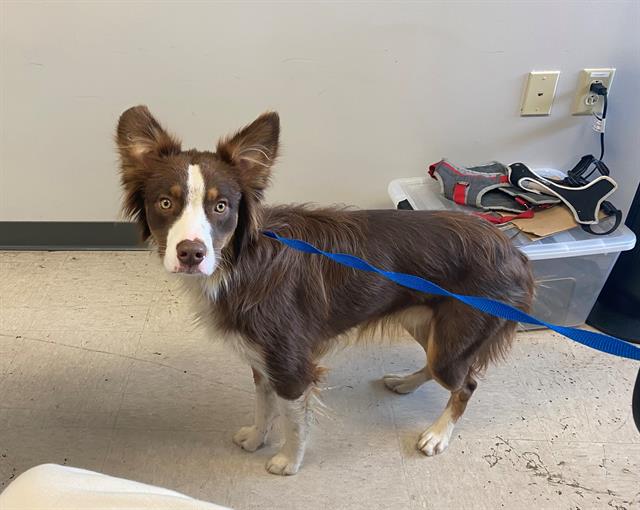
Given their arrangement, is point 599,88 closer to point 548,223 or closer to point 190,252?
point 548,223

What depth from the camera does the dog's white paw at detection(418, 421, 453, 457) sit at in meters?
1.58

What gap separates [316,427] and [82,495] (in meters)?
1.02

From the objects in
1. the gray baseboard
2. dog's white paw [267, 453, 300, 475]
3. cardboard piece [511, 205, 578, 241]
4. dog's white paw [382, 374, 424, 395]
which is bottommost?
dog's white paw [267, 453, 300, 475]

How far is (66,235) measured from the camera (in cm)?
230

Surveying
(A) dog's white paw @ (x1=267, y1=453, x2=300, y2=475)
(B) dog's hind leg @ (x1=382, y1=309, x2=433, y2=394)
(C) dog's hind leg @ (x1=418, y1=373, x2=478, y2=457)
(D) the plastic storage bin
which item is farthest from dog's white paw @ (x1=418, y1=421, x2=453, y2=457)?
(D) the plastic storage bin

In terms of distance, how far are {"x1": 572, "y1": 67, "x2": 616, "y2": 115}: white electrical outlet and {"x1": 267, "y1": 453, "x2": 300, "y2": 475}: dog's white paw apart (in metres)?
1.60

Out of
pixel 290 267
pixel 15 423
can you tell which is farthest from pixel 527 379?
pixel 15 423

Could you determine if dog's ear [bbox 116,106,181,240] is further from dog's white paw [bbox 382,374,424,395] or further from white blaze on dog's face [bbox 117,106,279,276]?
dog's white paw [bbox 382,374,424,395]

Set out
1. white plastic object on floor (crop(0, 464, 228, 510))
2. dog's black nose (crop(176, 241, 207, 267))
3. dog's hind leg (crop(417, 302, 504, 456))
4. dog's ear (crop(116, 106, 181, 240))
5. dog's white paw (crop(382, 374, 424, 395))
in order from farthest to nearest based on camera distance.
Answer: dog's white paw (crop(382, 374, 424, 395)), dog's hind leg (crop(417, 302, 504, 456)), dog's ear (crop(116, 106, 181, 240)), dog's black nose (crop(176, 241, 207, 267)), white plastic object on floor (crop(0, 464, 228, 510))

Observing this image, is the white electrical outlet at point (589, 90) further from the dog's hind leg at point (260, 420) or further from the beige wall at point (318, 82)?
the dog's hind leg at point (260, 420)

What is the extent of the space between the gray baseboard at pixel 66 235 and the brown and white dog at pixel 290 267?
1.15m

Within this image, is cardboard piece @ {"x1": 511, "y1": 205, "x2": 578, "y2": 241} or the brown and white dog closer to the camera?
the brown and white dog

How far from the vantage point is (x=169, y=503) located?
685 millimetres

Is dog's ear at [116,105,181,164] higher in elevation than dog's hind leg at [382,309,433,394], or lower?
higher
